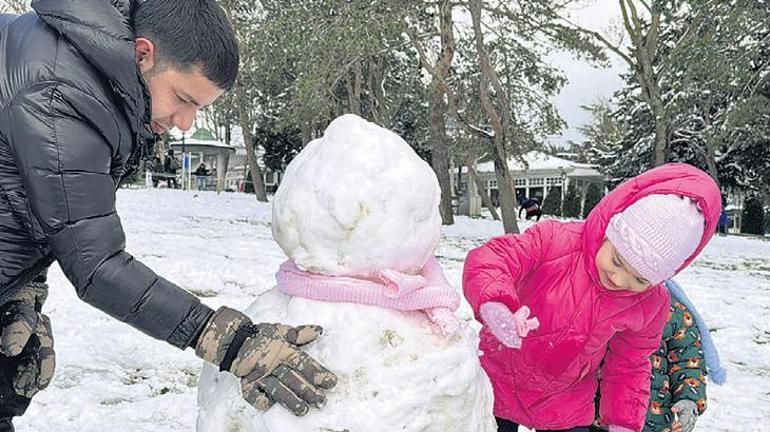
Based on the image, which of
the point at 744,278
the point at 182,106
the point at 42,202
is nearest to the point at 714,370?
the point at 182,106

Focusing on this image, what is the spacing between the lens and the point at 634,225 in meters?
2.14

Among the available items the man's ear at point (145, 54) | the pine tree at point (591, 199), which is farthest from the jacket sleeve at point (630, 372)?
the pine tree at point (591, 199)

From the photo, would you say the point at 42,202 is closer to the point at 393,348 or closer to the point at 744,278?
the point at 393,348

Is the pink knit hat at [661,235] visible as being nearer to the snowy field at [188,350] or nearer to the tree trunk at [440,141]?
the snowy field at [188,350]

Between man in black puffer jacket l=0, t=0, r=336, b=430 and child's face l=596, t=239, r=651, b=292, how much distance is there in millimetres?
1087

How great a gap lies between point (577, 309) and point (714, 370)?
878 millimetres

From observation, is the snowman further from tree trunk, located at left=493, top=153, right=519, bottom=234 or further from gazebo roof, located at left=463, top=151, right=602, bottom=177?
gazebo roof, located at left=463, top=151, right=602, bottom=177

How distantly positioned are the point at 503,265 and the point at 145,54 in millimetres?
1159

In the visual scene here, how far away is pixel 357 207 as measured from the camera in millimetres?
1593

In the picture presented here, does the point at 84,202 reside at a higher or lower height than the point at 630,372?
higher

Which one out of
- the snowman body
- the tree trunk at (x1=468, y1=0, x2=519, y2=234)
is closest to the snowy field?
the tree trunk at (x1=468, y1=0, x2=519, y2=234)

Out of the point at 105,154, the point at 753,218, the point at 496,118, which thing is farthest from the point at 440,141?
the point at 753,218

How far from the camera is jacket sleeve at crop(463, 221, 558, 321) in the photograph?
2.05m

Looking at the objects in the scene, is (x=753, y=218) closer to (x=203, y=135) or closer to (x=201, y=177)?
(x=201, y=177)
